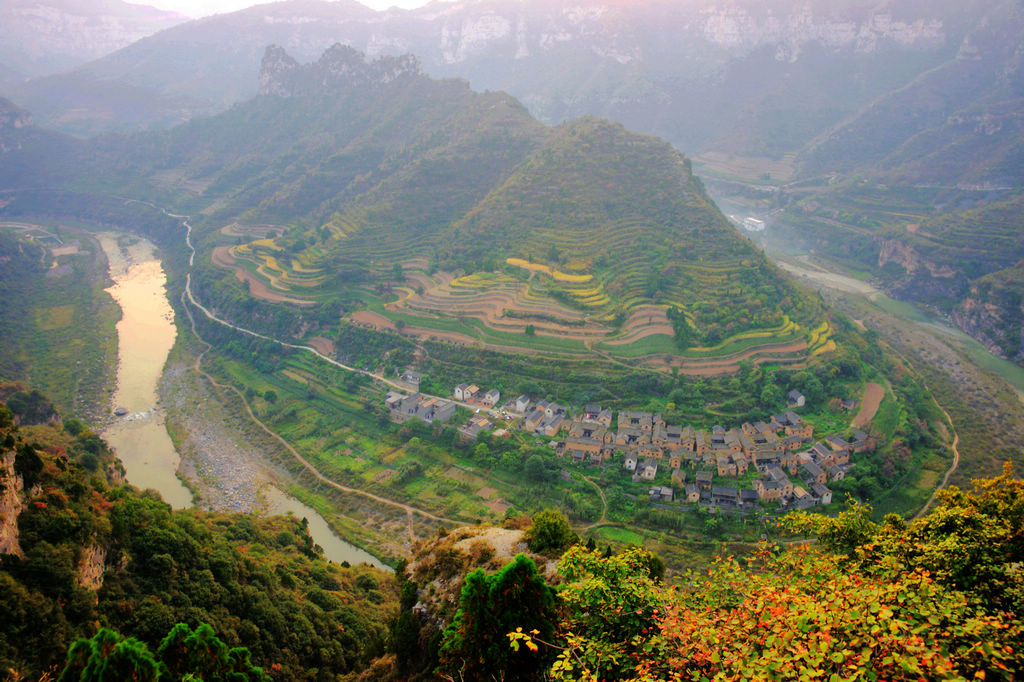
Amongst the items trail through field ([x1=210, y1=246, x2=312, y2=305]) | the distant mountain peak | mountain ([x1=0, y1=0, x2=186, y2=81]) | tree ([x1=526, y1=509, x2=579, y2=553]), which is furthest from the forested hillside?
mountain ([x1=0, y1=0, x2=186, y2=81])

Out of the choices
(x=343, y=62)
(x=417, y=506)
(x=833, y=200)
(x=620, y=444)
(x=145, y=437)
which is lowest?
(x=145, y=437)

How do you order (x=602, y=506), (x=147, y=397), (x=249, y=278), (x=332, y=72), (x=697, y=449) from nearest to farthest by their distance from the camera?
(x=602, y=506), (x=697, y=449), (x=147, y=397), (x=249, y=278), (x=332, y=72)

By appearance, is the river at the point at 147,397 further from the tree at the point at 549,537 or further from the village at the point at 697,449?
the tree at the point at 549,537

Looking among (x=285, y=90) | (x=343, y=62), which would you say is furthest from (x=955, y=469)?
(x=285, y=90)

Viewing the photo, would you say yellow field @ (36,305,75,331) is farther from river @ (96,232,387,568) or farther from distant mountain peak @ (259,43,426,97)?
distant mountain peak @ (259,43,426,97)

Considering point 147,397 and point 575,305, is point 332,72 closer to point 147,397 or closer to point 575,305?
point 147,397

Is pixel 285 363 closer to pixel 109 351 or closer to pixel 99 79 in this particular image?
pixel 109 351

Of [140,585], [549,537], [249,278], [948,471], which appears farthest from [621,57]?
[140,585]
